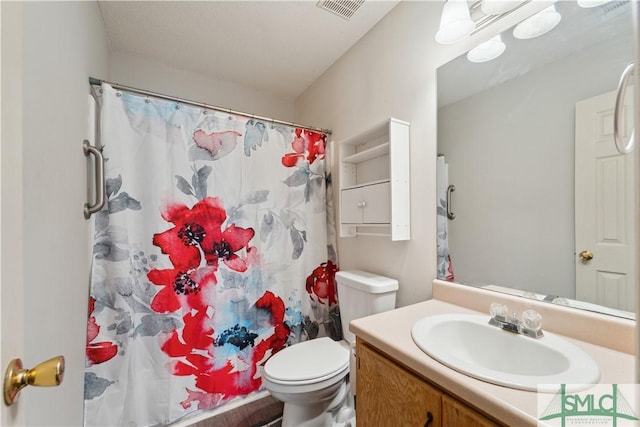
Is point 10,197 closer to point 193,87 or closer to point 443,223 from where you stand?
point 443,223

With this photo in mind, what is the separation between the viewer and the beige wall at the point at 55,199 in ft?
2.14

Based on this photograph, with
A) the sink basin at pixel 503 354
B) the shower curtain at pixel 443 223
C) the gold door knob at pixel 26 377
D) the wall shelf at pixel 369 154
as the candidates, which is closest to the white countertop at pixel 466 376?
the sink basin at pixel 503 354

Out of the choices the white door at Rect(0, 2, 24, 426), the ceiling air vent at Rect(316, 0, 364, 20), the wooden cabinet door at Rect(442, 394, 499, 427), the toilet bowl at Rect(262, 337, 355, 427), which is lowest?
the toilet bowl at Rect(262, 337, 355, 427)

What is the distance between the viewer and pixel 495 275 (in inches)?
40.7

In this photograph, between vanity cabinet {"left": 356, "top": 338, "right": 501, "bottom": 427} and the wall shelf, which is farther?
the wall shelf

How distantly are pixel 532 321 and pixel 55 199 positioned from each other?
1534mm

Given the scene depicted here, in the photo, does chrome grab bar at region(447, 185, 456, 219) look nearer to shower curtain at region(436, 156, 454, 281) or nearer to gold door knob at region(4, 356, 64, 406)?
shower curtain at region(436, 156, 454, 281)

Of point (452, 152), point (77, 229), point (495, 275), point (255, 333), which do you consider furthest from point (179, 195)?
point (495, 275)

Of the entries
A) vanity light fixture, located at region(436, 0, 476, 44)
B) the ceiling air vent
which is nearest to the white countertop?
vanity light fixture, located at region(436, 0, 476, 44)

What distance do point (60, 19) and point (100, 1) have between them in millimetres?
791

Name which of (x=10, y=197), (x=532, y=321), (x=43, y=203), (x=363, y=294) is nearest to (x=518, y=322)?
(x=532, y=321)

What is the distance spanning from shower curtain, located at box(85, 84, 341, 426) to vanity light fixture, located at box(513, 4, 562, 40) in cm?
124

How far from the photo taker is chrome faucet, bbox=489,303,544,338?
788 mm

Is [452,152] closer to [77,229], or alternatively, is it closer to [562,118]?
[562,118]
